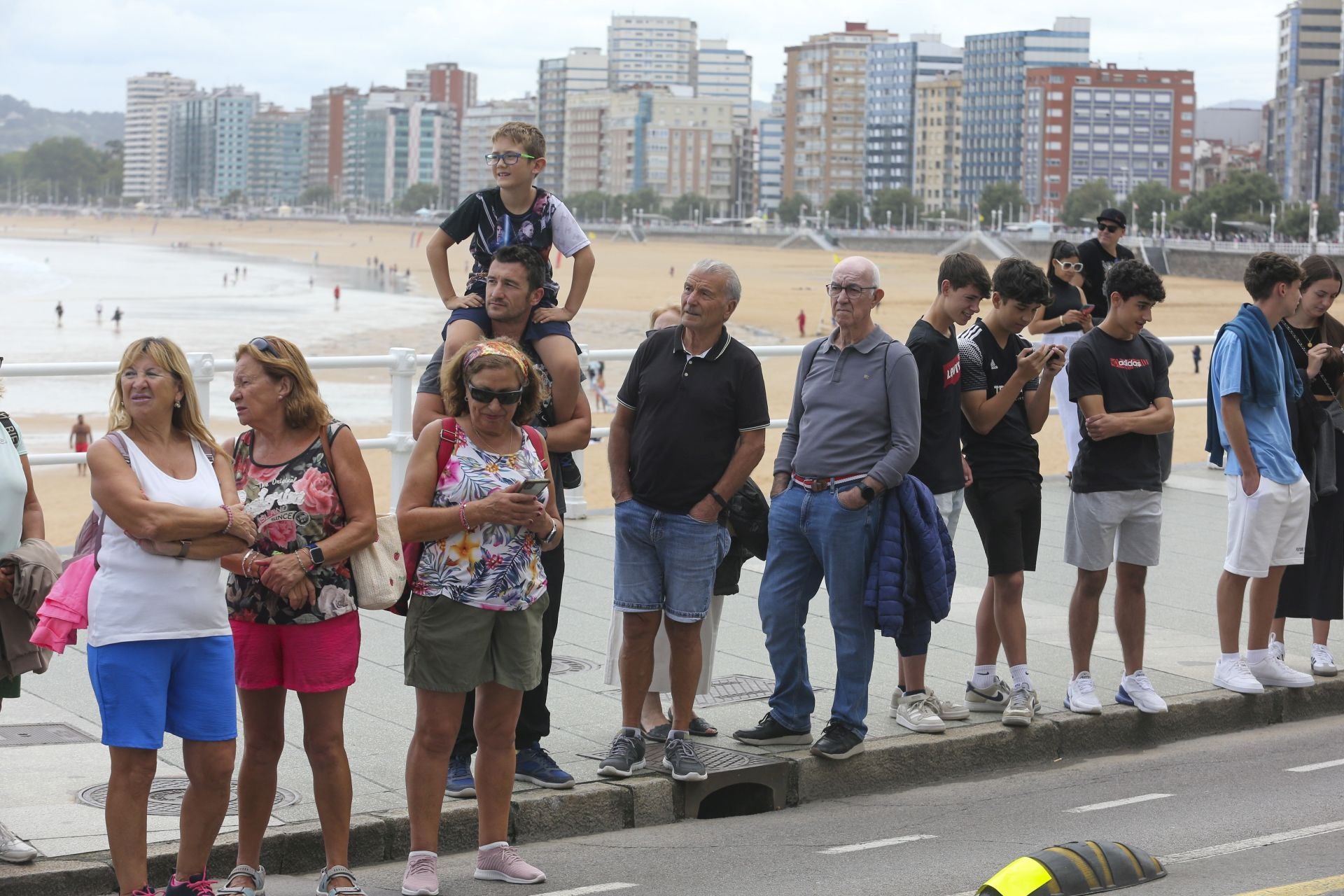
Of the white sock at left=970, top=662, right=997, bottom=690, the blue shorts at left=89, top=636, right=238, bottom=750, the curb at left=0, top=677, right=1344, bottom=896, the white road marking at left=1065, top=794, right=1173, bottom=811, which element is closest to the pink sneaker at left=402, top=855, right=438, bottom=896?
the curb at left=0, top=677, right=1344, bottom=896

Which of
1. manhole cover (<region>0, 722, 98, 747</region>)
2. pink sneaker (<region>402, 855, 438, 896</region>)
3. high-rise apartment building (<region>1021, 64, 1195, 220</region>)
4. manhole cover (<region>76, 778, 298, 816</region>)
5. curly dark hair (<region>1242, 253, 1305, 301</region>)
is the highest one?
high-rise apartment building (<region>1021, 64, 1195, 220</region>)

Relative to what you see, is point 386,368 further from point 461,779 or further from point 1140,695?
point 1140,695

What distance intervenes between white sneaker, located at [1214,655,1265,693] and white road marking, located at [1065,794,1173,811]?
1467 millimetres

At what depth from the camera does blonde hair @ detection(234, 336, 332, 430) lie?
200 inches

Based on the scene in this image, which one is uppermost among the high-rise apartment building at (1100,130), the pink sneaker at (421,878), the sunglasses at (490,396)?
the high-rise apartment building at (1100,130)

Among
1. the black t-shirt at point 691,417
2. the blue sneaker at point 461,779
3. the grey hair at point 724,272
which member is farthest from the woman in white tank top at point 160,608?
the grey hair at point 724,272

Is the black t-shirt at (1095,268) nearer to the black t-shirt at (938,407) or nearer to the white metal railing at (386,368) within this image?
the white metal railing at (386,368)

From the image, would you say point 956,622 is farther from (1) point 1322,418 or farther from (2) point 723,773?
(2) point 723,773

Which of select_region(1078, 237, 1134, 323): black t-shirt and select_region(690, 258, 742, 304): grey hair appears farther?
select_region(1078, 237, 1134, 323): black t-shirt

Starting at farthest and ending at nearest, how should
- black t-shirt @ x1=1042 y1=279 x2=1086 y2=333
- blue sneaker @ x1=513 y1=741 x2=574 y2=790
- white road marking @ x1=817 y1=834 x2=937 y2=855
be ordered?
black t-shirt @ x1=1042 y1=279 x2=1086 y2=333 < blue sneaker @ x1=513 y1=741 x2=574 y2=790 < white road marking @ x1=817 y1=834 x2=937 y2=855

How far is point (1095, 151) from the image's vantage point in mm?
196500

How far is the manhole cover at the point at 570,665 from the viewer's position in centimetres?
812

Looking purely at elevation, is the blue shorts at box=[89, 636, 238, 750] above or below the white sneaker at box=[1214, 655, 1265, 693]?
above

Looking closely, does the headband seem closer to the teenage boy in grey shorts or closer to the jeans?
the jeans
